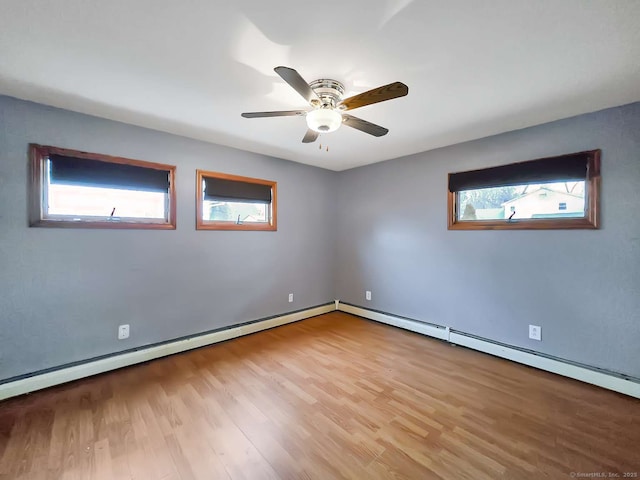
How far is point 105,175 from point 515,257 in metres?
4.18

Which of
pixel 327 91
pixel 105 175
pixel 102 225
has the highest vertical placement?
pixel 327 91

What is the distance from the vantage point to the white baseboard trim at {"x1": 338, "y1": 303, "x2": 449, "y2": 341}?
10.6 feet

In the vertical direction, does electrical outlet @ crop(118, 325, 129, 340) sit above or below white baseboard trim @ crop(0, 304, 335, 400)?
above

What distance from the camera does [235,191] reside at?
330cm

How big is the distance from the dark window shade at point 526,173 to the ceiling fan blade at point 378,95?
1.93 meters

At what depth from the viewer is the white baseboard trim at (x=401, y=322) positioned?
3.23m

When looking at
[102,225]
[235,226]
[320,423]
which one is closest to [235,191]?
[235,226]

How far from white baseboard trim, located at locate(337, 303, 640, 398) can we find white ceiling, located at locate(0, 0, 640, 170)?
230cm

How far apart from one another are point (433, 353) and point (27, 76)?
4.21m

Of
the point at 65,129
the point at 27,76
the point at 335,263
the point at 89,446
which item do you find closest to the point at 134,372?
the point at 89,446

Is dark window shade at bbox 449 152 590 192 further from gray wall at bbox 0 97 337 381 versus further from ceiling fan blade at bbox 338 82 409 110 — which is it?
gray wall at bbox 0 97 337 381

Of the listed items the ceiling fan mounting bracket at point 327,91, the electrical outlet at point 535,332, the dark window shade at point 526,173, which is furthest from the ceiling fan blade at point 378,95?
the electrical outlet at point 535,332

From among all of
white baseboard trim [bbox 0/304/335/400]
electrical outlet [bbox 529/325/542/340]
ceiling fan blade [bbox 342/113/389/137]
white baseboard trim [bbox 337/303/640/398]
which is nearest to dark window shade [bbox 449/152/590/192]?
electrical outlet [bbox 529/325/542/340]

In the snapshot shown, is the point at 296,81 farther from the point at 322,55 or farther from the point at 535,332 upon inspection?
the point at 535,332
